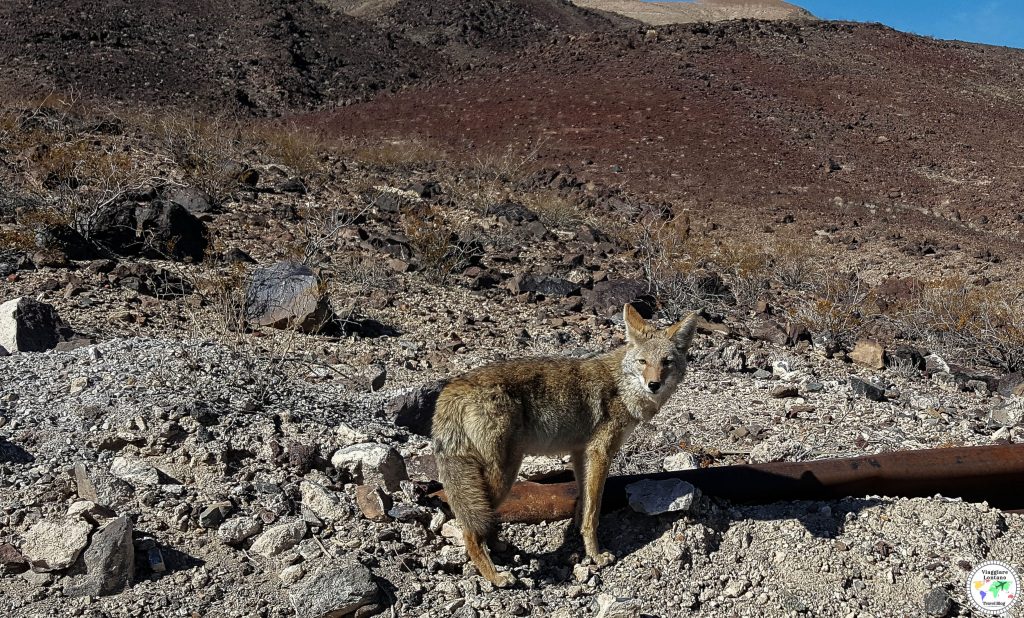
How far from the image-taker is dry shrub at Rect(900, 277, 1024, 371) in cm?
→ 841

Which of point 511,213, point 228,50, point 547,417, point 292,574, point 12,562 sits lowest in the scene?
point 12,562

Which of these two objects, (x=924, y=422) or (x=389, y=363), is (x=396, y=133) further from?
(x=924, y=422)

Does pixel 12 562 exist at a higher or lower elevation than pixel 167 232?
lower

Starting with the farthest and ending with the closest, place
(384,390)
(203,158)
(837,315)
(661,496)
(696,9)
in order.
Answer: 1. (696,9)
2. (203,158)
3. (837,315)
4. (384,390)
5. (661,496)

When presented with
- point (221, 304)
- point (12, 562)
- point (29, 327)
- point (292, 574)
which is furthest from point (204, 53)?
point (292, 574)

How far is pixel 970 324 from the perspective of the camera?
29.3 ft

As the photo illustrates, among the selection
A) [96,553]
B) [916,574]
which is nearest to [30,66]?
[96,553]

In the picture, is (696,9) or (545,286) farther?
(696,9)

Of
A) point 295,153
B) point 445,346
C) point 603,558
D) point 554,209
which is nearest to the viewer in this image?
point 603,558

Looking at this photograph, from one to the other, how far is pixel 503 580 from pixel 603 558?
0.57m

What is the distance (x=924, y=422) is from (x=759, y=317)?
11.5ft

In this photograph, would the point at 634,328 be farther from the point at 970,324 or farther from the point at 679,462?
the point at 970,324

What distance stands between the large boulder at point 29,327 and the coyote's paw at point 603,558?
14.6 ft

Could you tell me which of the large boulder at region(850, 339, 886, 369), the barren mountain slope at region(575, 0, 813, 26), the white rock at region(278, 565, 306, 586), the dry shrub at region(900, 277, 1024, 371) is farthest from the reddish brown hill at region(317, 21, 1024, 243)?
the barren mountain slope at region(575, 0, 813, 26)
